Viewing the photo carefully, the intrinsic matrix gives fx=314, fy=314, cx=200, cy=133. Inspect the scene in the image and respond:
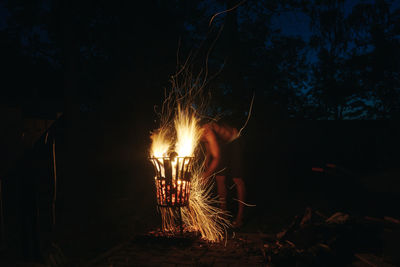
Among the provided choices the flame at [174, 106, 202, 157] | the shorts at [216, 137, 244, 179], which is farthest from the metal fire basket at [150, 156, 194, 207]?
the shorts at [216, 137, 244, 179]

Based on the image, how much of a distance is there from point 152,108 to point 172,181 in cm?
439

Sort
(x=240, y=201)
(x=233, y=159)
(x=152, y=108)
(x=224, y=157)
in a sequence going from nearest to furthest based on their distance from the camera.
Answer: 1. (x=240, y=201)
2. (x=233, y=159)
3. (x=224, y=157)
4. (x=152, y=108)

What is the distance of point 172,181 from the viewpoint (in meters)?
4.16

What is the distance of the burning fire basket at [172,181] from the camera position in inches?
164

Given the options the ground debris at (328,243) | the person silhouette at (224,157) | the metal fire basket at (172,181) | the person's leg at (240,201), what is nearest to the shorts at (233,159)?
the person silhouette at (224,157)

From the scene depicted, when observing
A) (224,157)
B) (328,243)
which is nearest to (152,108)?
(224,157)

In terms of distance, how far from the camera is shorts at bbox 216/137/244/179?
5137 mm

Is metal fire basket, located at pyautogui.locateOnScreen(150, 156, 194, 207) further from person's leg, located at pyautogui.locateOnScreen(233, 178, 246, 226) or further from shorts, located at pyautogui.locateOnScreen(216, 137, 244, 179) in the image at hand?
person's leg, located at pyautogui.locateOnScreen(233, 178, 246, 226)

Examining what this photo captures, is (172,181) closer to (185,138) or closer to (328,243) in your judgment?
(185,138)

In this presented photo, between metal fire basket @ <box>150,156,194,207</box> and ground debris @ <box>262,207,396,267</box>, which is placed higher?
metal fire basket @ <box>150,156,194,207</box>

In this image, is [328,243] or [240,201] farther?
[240,201]

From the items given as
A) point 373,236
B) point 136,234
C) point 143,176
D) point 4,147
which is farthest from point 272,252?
point 143,176

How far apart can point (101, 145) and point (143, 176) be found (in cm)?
133

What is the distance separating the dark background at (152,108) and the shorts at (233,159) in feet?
3.23
